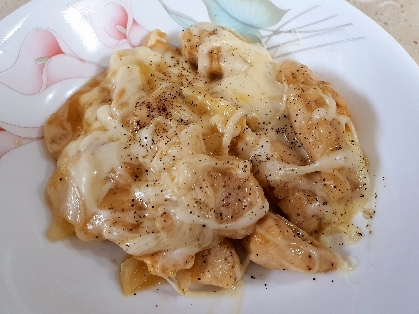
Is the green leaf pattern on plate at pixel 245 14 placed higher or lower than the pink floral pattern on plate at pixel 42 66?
higher

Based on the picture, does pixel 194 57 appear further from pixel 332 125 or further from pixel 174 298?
pixel 174 298

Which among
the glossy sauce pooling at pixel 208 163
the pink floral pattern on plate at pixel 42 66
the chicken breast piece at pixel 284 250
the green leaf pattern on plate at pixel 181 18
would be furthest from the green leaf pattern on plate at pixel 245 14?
the chicken breast piece at pixel 284 250

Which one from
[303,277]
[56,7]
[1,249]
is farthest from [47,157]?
[303,277]

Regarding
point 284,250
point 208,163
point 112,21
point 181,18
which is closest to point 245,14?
point 181,18

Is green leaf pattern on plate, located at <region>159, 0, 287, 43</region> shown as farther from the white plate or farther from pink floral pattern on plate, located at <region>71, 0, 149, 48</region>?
pink floral pattern on plate, located at <region>71, 0, 149, 48</region>

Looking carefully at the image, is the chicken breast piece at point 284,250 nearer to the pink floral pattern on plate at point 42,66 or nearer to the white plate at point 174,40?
the white plate at point 174,40

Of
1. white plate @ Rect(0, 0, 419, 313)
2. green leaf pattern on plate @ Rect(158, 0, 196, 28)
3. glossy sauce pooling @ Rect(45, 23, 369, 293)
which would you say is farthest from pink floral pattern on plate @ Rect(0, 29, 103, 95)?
green leaf pattern on plate @ Rect(158, 0, 196, 28)

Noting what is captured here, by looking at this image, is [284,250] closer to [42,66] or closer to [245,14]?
[245,14]
